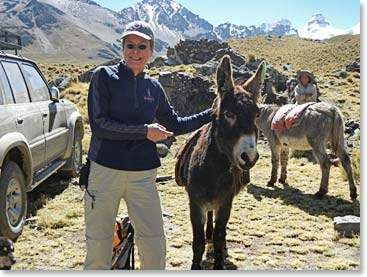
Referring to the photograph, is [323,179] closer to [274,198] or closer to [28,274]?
[274,198]

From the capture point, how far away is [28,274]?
342 cm

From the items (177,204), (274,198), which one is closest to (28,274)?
(177,204)

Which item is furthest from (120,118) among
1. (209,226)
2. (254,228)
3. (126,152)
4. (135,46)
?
(254,228)

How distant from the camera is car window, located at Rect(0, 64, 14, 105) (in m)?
4.88

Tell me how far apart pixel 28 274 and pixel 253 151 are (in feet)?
6.91

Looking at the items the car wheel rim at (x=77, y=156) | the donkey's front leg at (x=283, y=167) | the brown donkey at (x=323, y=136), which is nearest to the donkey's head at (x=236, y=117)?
the brown donkey at (x=323, y=136)

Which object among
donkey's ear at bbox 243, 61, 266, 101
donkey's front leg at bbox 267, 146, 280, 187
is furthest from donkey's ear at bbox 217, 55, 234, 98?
donkey's front leg at bbox 267, 146, 280, 187

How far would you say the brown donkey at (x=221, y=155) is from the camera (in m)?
3.36

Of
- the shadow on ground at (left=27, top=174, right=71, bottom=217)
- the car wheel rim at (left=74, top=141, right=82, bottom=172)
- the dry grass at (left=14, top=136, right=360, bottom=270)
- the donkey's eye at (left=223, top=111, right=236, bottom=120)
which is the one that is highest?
the donkey's eye at (left=223, top=111, right=236, bottom=120)

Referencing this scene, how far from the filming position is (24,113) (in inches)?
207

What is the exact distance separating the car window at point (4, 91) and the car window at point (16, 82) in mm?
130

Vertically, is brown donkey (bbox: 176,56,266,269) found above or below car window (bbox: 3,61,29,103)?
below

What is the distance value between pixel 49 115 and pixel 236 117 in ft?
12.8

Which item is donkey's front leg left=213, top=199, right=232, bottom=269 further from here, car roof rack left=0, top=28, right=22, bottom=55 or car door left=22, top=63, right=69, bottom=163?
car roof rack left=0, top=28, right=22, bottom=55
